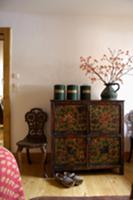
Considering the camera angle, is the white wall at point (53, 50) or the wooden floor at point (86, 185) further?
the white wall at point (53, 50)

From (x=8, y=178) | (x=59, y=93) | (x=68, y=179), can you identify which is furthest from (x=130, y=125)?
(x=8, y=178)

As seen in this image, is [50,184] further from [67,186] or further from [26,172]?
[26,172]

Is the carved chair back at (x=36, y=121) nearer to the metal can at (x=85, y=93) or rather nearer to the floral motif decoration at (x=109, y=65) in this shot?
the metal can at (x=85, y=93)

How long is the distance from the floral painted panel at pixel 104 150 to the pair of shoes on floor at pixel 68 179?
345mm

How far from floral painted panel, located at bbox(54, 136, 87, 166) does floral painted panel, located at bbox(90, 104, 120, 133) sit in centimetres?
25

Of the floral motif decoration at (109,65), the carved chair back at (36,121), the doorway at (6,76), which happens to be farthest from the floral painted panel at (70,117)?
the doorway at (6,76)

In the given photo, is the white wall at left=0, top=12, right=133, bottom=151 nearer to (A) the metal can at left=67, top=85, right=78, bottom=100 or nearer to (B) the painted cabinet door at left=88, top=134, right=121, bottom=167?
(A) the metal can at left=67, top=85, right=78, bottom=100

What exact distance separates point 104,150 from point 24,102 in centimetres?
146

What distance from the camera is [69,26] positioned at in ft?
12.8

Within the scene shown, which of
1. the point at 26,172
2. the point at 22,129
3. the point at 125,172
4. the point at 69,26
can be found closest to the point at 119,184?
the point at 125,172

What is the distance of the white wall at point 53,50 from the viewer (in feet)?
12.7

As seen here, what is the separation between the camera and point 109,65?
3932 mm

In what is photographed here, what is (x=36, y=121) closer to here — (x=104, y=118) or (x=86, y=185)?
(x=104, y=118)

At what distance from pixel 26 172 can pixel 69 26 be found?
2.29 meters
